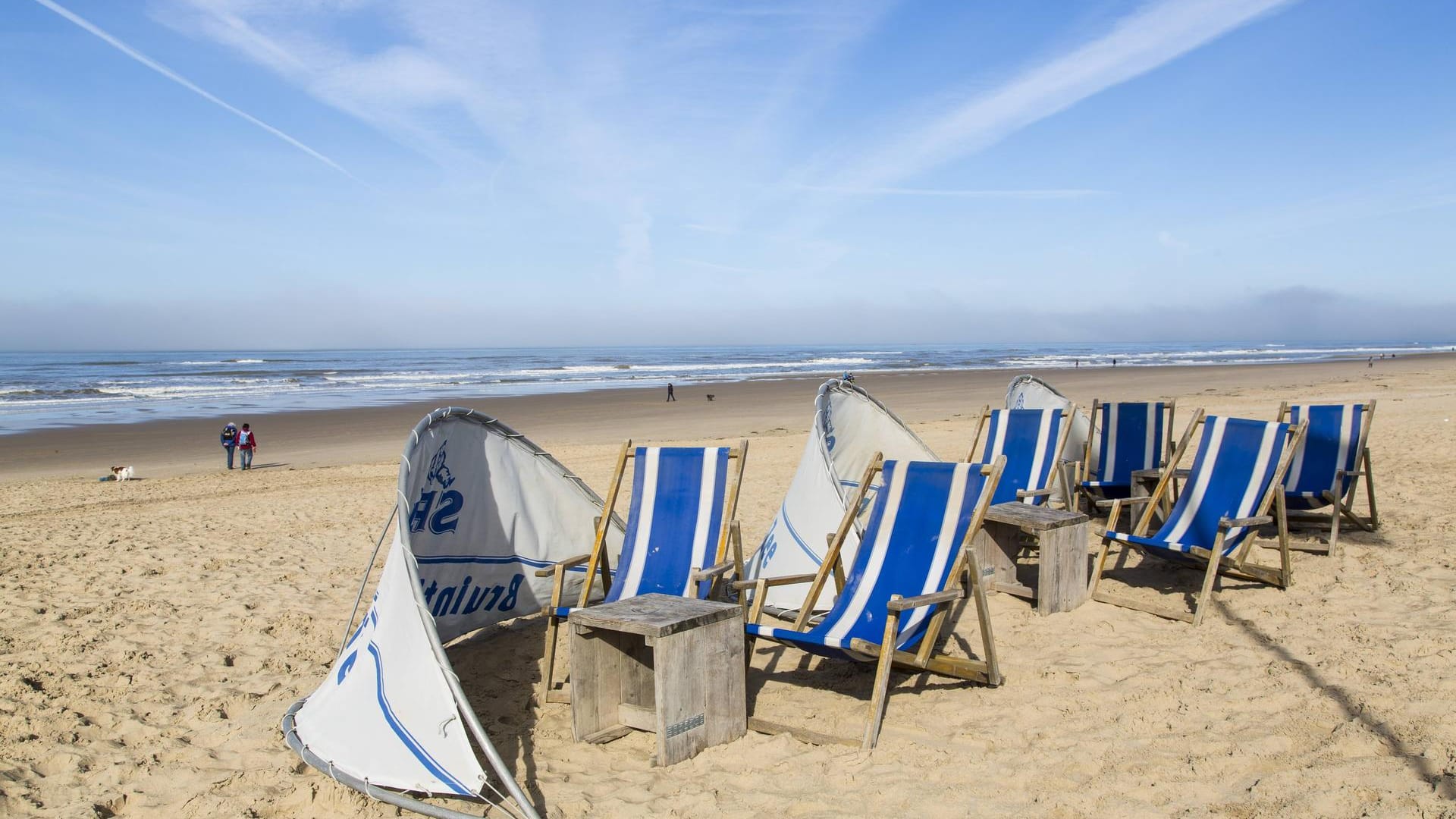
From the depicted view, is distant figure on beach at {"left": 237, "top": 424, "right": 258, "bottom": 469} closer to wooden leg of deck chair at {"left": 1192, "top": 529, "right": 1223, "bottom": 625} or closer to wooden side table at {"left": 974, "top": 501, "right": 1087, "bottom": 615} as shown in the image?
wooden side table at {"left": 974, "top": 501, "right": 1087, "bottom": 615}

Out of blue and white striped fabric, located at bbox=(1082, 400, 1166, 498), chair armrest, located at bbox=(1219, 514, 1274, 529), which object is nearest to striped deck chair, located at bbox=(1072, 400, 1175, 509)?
blue and white striped fabric, located at bbox=(1082, 400, 1166, 498)

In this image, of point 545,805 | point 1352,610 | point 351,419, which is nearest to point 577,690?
point 545,805

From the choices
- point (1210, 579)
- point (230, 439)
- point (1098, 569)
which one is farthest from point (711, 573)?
point (230, 439)

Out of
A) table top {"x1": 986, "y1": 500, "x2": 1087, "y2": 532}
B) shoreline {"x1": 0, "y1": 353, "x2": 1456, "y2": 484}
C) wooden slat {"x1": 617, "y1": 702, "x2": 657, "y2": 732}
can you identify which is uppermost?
table top {"x1": 986, "y1": 500, "x2": 1087, "y2": 532}

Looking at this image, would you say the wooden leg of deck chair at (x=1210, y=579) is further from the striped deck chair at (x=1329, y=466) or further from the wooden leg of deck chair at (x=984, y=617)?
the striped deck chair at (x=1329, y=466)

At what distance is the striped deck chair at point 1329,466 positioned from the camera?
557 cm

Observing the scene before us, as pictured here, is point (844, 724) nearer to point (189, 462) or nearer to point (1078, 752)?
point (1078, 752)

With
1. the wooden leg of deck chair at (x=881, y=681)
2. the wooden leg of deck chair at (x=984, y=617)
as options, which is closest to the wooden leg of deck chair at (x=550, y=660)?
Result: the wooden leg of deck chair at (x=881, y=681)

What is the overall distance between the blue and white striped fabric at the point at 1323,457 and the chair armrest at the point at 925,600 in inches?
129

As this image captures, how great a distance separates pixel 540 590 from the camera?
14.2 feet

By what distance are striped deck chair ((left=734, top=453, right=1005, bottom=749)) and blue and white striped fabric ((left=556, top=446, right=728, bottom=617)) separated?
37 centimetres

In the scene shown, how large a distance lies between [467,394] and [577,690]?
2357 cm

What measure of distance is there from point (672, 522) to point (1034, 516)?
6.05 ft

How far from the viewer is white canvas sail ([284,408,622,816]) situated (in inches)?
109
